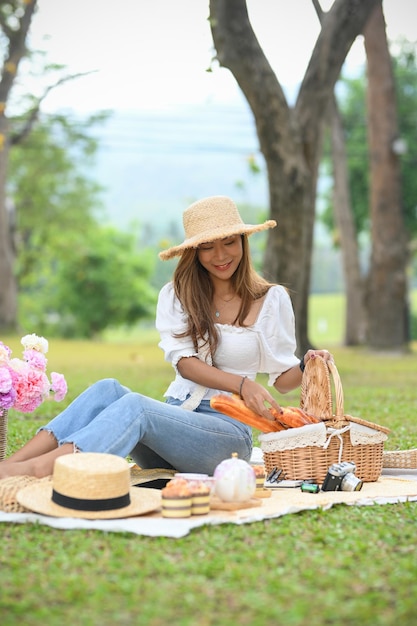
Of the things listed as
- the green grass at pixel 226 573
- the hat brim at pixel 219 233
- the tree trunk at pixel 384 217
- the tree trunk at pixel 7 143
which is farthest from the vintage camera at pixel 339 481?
the tree trunk at pixel 7 143

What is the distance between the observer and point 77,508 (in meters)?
3.51

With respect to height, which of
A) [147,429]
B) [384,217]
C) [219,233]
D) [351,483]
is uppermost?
[384,217]

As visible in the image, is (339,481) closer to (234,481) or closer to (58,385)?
(234,481)

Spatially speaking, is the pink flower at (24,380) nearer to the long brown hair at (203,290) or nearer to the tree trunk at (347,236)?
the long brown hair at (203,290)

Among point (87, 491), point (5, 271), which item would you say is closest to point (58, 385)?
point (87, 491)

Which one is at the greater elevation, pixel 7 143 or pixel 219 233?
pixel 7 143

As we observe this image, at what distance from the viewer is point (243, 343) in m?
4.35

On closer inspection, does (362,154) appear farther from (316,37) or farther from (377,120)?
(316,37)

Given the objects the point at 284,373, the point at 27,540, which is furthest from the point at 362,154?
the point at 27,540

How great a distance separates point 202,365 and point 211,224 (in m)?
0.70

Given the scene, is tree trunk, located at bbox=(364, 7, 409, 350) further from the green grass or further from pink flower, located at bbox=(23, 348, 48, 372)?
the green grass

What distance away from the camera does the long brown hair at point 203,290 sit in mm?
4320

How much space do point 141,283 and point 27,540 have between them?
112 ft

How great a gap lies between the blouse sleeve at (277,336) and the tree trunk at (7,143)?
1234 centimetres
